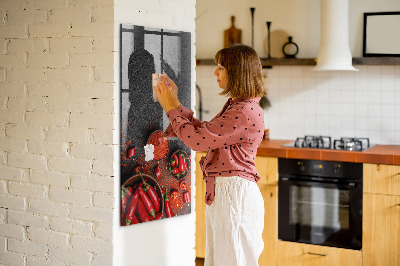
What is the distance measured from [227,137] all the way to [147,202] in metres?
0.62

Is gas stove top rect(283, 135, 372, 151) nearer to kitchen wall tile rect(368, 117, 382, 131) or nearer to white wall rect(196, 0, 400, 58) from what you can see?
kitchen wall tile rect(368, 117, 382, 131)

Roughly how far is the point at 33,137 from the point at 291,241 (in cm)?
205

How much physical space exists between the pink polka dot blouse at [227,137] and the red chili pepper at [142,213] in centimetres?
37

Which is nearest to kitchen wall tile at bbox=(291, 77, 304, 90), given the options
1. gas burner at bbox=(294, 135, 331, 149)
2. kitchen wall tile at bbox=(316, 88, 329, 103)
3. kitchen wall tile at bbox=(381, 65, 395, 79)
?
kitchen wall tile at bbox=(316, 88, 329, 103)

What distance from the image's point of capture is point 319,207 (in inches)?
159

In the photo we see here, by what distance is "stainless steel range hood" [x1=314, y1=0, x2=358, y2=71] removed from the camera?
4.20 meters

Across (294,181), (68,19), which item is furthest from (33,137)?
(294,181)

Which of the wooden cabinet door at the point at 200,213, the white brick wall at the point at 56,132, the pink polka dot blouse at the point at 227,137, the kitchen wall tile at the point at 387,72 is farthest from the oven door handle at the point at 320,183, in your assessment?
the white brick wall at the point at 56,132

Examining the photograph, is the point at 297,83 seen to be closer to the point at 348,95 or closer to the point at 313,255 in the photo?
the point at 348,95

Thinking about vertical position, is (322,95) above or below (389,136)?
above

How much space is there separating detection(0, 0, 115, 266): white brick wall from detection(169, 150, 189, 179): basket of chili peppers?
1.28 feet

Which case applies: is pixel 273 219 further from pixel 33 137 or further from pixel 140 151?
pixel 33 137

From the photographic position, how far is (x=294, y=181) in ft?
13.3

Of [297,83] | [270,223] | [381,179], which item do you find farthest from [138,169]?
[297,83]
